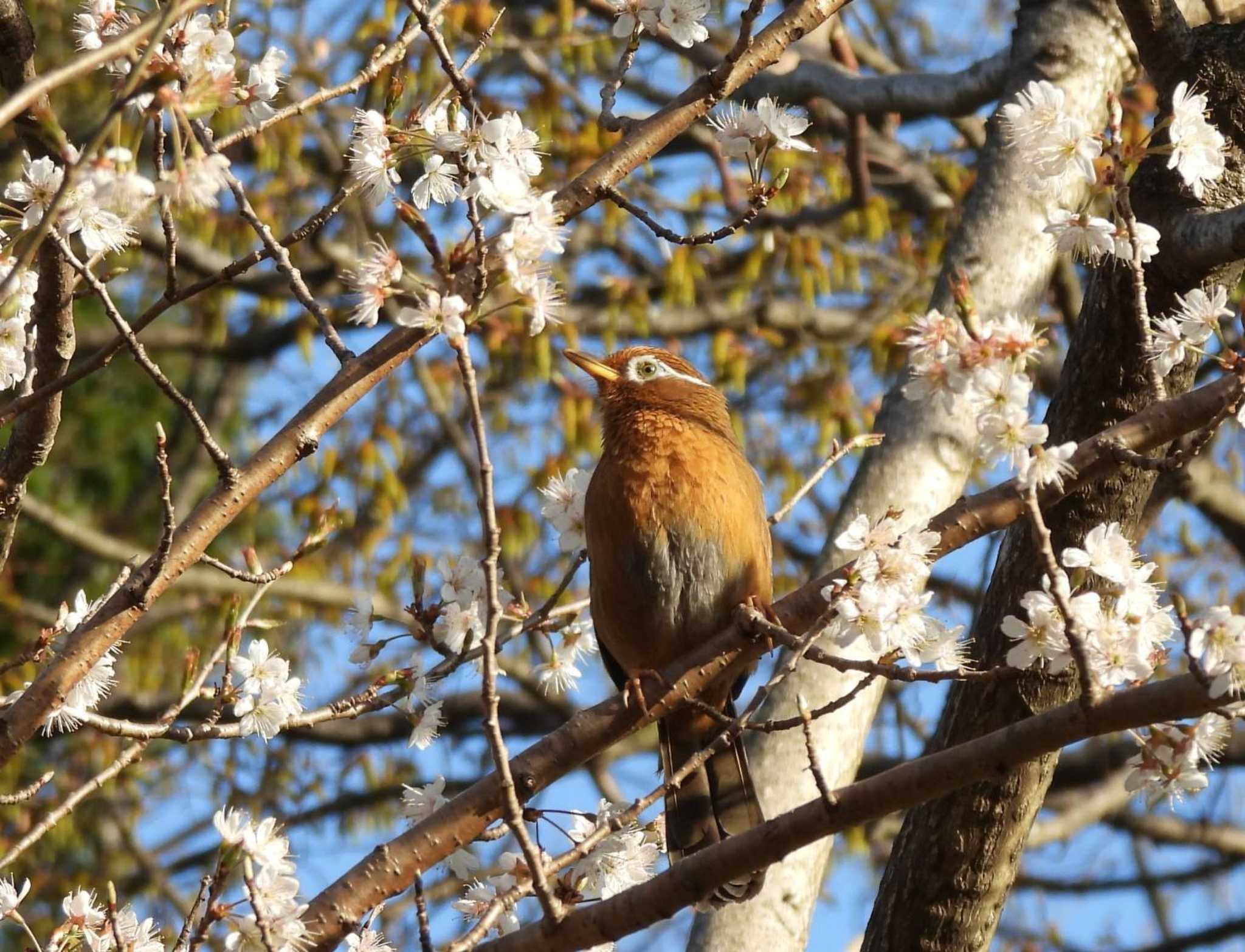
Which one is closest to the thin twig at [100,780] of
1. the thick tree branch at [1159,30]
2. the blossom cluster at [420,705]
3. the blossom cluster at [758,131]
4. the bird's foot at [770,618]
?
the blossom cluster at [420,705]

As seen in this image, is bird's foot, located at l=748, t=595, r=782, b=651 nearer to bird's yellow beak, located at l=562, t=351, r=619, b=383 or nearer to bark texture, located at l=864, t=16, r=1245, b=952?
bark texture, located at l=864, t=16, r=1245, b=952

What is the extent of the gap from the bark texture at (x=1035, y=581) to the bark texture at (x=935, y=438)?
335mm

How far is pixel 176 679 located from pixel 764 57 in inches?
283

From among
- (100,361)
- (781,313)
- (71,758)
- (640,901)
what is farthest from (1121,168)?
(71,758)

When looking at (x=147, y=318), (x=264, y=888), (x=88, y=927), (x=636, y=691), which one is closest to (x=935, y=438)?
(x=636, y=691)

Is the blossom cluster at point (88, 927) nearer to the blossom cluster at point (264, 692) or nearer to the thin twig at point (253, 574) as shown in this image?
the blossom cluster at point (264, 692)

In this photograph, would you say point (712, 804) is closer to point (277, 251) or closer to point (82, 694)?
point (82, 694)

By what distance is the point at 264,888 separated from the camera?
268cm

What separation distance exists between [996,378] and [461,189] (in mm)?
1254

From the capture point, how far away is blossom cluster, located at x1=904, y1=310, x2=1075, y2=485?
2480mm

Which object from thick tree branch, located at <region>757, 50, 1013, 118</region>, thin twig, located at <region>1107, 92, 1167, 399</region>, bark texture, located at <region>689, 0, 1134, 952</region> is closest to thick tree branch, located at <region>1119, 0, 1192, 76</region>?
bark texture, located at <region>689, 0, 1134, 952</region>

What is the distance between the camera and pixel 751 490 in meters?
4.56

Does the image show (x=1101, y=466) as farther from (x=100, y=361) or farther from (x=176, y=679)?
(x=176, y=679)

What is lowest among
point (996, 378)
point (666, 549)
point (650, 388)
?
point (996, 378)
